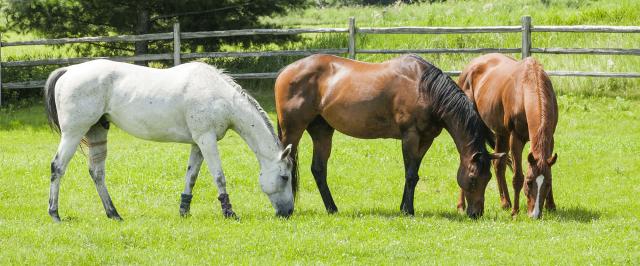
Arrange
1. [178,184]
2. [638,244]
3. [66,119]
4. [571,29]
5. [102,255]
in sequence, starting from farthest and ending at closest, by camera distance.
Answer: [571,29] < [178,184] < [66,119] < [638,244] < [102,255]

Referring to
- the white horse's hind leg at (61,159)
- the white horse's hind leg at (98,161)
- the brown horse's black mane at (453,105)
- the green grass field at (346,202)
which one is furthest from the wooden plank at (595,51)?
the white horse's hind leg at (61,159)

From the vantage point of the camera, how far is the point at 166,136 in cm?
952

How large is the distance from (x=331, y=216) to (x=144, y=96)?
7.16 ft

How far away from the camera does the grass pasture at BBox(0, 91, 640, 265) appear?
7.87 meters

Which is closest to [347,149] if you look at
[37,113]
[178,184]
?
[178,184]

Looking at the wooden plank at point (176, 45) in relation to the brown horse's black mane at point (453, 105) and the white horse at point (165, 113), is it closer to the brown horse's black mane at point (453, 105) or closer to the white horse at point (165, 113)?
the white horse at point (165, 113)

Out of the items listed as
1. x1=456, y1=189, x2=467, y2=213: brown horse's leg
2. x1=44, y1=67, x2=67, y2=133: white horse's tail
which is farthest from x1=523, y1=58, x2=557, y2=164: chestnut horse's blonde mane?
x1=44, y1=67, x2=67, y2=133: white horse's tail

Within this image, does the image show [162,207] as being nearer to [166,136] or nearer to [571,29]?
[166,136]

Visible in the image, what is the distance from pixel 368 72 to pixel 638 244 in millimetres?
3308

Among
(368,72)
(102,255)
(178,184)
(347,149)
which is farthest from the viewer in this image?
(347,149)

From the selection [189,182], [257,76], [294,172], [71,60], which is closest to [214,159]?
[189,182]

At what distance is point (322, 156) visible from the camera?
10.4m

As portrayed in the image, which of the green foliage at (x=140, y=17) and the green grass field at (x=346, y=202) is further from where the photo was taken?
the green foliage at (x=140, y=17)

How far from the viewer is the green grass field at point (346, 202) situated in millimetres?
7906
